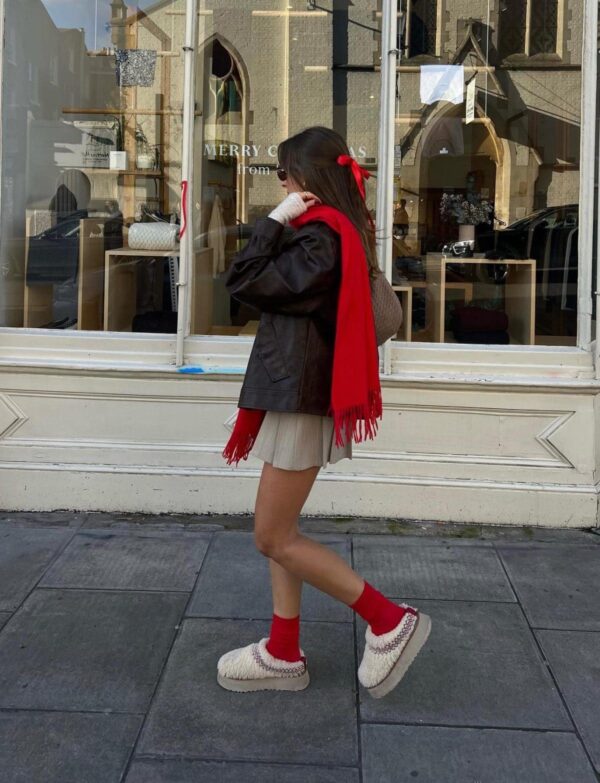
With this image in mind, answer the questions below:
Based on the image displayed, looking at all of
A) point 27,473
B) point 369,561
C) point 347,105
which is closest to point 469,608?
point 369,561

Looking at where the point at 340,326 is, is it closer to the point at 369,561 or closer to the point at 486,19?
the point at 369,561

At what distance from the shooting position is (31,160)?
18.1 feet

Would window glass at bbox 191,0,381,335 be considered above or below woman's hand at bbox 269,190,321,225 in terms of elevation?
above

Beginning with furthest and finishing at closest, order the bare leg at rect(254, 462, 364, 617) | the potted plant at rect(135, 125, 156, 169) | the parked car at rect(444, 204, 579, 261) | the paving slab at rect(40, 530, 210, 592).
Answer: the potted plant at rect(135, 125, 156, 169) < the parked car at rect(444, 204, 579, 261) < the paving slab at rect(40, 530, 210, 592) < the bare leg at rect(254, 462, 364, 617)

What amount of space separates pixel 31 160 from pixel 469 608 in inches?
140

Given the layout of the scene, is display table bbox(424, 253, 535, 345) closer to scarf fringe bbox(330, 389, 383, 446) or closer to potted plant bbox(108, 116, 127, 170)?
potted plant bbox(108, 116, 127, 170)

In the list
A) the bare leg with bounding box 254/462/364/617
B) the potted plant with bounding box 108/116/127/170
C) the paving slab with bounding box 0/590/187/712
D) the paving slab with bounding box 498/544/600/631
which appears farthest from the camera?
the potted plant with bounding box 108/116/127/170

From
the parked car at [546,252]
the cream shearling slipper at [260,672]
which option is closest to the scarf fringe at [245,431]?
the cream shearling slipper at [260,672]

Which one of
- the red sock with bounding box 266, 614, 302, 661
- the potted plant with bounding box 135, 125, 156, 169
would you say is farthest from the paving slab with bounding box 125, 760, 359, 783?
the potted plant with bounding box 135, 125, 156, 169

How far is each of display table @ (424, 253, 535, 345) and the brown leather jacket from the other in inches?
90.5

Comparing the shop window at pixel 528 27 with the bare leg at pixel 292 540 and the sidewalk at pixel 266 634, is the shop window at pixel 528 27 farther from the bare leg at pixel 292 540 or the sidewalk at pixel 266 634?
the bare leg at pixel 292 540

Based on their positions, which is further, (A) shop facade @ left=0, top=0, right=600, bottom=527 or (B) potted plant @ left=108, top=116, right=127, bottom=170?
(B) potted plant @ left=108, top=116, right=127, bottom=170

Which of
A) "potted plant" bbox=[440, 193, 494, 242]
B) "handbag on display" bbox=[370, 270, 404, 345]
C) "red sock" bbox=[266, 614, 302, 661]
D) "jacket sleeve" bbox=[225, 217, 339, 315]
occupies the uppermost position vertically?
"potted plant" bbox=[440, 193, 494, 242]

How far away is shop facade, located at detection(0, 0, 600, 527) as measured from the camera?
5.05 meters
